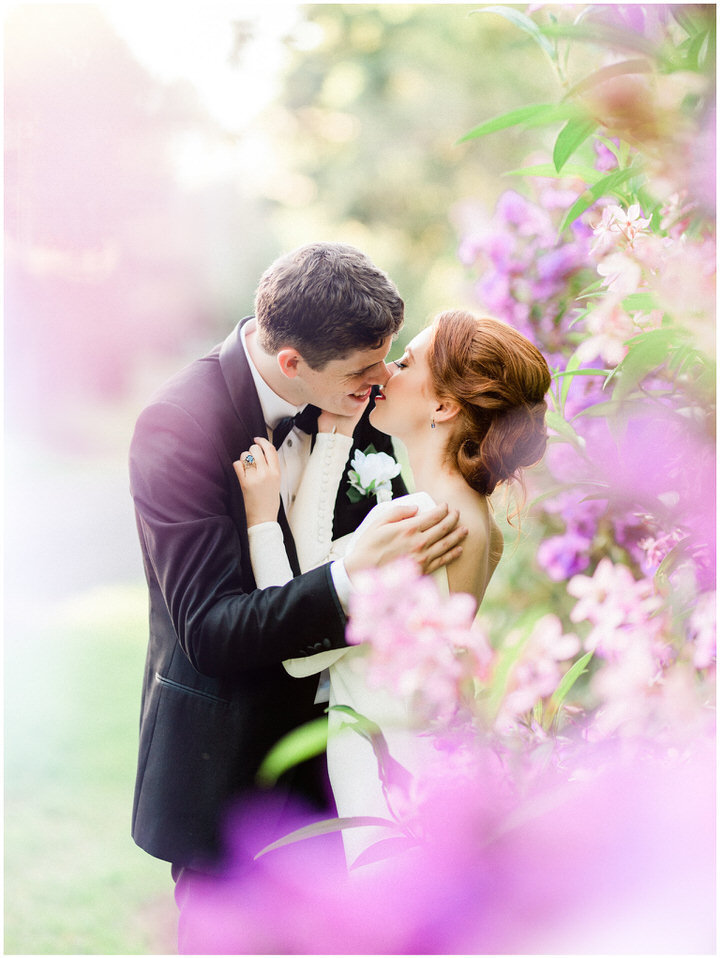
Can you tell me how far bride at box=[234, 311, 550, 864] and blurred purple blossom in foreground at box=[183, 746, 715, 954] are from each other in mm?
126

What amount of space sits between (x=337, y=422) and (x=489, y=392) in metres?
0.27

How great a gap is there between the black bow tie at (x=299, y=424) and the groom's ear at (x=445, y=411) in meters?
0.21

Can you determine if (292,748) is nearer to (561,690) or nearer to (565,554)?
(561,690)

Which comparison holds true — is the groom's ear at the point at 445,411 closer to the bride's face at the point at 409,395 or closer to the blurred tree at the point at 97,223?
the bride's face at the point at 409,395

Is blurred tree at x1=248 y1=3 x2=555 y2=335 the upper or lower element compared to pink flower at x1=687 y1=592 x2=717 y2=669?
upper

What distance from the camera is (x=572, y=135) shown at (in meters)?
1.02

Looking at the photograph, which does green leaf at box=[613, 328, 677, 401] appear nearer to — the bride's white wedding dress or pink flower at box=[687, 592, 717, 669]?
pink flower at box=[687, 592, 717, 669]

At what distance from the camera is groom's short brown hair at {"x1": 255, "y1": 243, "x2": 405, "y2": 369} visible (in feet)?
4.27

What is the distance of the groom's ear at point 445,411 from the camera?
142 centimetres

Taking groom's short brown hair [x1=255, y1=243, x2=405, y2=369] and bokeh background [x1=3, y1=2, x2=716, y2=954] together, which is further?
groom's short brown hair [x1=255, y1=243, x2=405, y2=369]

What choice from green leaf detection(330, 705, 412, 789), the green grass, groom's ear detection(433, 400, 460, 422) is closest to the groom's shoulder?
groom's ear detection(433, 400, 460, 422)

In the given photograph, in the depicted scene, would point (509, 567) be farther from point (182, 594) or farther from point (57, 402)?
point (57, 402)

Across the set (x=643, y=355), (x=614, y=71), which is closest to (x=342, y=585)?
(x=643, y=355)

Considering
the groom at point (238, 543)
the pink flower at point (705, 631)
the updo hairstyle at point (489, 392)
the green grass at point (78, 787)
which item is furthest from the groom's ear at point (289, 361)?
the green grass at point (78, 787)
